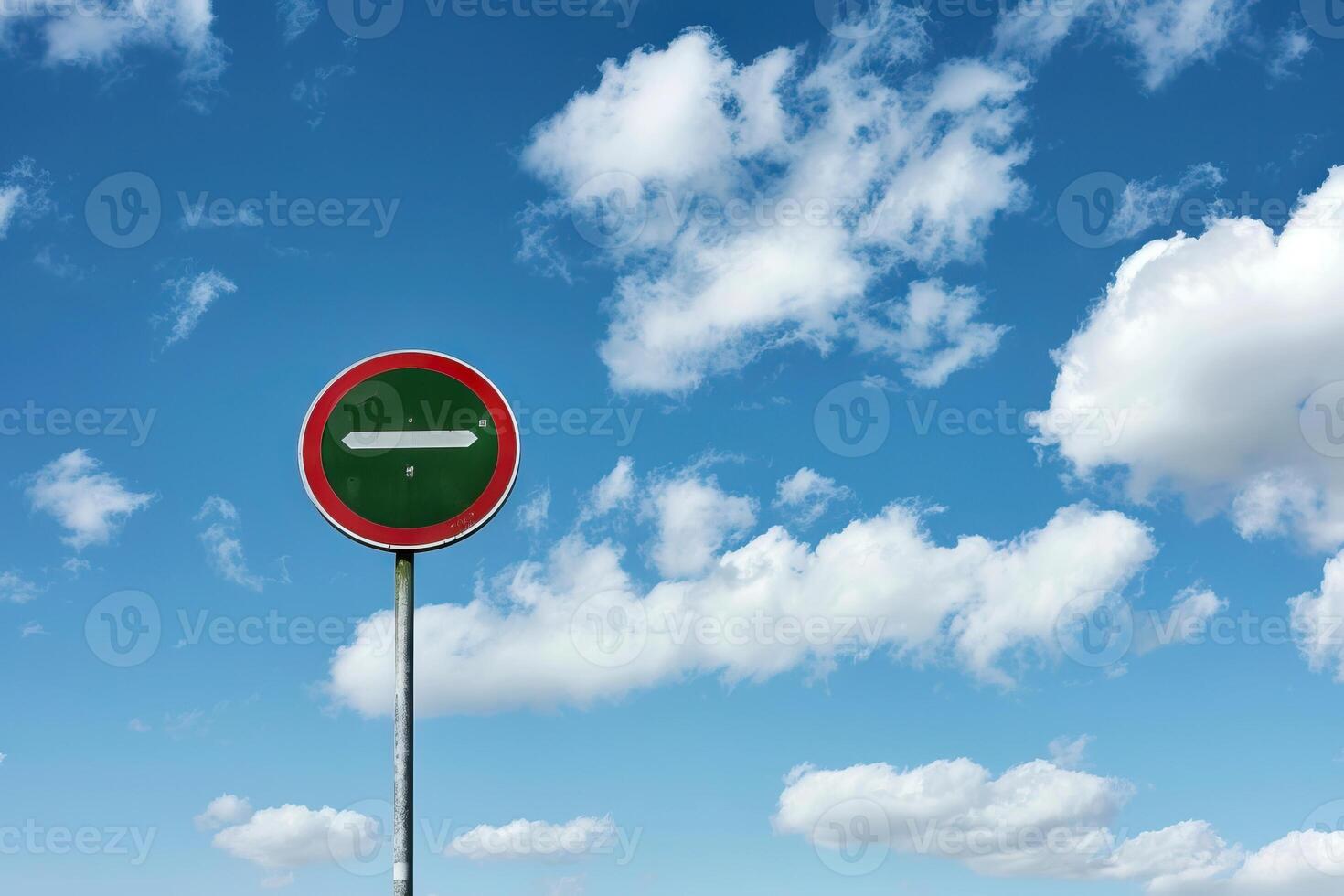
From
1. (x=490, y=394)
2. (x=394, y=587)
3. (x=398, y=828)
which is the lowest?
(x=398, y=828)

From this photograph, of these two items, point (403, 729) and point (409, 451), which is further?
point (409, 451)

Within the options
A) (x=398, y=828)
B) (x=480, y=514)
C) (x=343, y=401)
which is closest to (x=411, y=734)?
(x=398, y=828)

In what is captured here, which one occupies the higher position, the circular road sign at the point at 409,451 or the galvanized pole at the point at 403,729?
the circular road sign at the point at 409,451

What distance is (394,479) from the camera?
5566 millimetres

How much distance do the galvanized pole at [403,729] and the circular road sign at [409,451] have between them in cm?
17

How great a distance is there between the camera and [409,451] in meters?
5.59

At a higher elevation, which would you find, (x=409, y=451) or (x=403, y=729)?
(x=409, y=451)

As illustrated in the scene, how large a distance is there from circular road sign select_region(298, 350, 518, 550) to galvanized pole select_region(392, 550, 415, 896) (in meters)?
0.17

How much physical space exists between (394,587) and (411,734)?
704mm

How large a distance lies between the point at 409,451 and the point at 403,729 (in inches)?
50.9

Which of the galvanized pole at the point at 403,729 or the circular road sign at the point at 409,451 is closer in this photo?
the galvanized pole at the point at 403,729

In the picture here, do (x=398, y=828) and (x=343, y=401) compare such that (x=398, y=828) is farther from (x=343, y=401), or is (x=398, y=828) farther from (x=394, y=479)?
(x=343, y=401)

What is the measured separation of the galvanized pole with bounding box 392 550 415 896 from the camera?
491 centimetres

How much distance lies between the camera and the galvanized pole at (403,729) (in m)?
4.91
